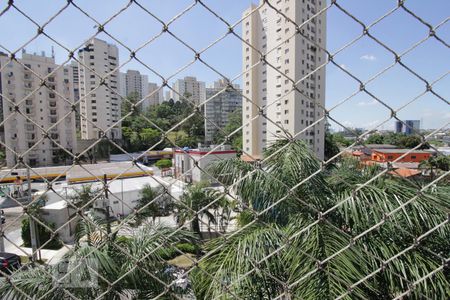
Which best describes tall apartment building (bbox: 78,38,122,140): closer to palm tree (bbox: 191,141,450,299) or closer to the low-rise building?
the low-rise building

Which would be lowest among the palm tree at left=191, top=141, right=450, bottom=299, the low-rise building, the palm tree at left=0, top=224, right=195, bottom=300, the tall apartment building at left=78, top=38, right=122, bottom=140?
the palm tree at left=0, top=224, right=195, bottom=300

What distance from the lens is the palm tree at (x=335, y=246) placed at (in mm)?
1116

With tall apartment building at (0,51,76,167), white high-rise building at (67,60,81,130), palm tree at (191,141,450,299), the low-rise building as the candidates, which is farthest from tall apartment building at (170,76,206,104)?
tall apartment building at (0,51,76,167)

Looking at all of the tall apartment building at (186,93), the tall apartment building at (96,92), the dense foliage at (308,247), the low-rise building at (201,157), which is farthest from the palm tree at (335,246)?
the tall apartment building at (96,92)

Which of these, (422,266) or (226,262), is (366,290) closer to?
(422,266)

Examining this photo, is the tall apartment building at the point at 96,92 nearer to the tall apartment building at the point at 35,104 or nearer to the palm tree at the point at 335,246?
the palm tree at the point at 335,246

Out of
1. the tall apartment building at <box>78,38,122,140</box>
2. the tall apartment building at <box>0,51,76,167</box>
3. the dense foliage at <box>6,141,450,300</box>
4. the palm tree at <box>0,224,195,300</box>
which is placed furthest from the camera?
the tall apartment building at <box>0,51,76,167</box>

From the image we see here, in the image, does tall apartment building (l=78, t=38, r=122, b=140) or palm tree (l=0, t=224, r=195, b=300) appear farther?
palm tree (l=0, t=224, r=195, b=300)

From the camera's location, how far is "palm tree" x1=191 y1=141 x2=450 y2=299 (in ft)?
3.66

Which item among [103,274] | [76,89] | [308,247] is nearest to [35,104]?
[76,89]

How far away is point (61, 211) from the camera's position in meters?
7.47

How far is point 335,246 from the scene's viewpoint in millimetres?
1221

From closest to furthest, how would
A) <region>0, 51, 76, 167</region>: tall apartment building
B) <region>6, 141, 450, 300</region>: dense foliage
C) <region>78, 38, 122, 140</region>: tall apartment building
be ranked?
<region>78, 38, 122, 140</region>: tall apartment building, <region>6, 141, 450, 300</region>: dense foliage, <region>0, 51, 76, 167</region>: tall apartment building

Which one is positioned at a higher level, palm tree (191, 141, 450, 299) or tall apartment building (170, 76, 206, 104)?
tall apartment building (170, 76, 206, 104)
